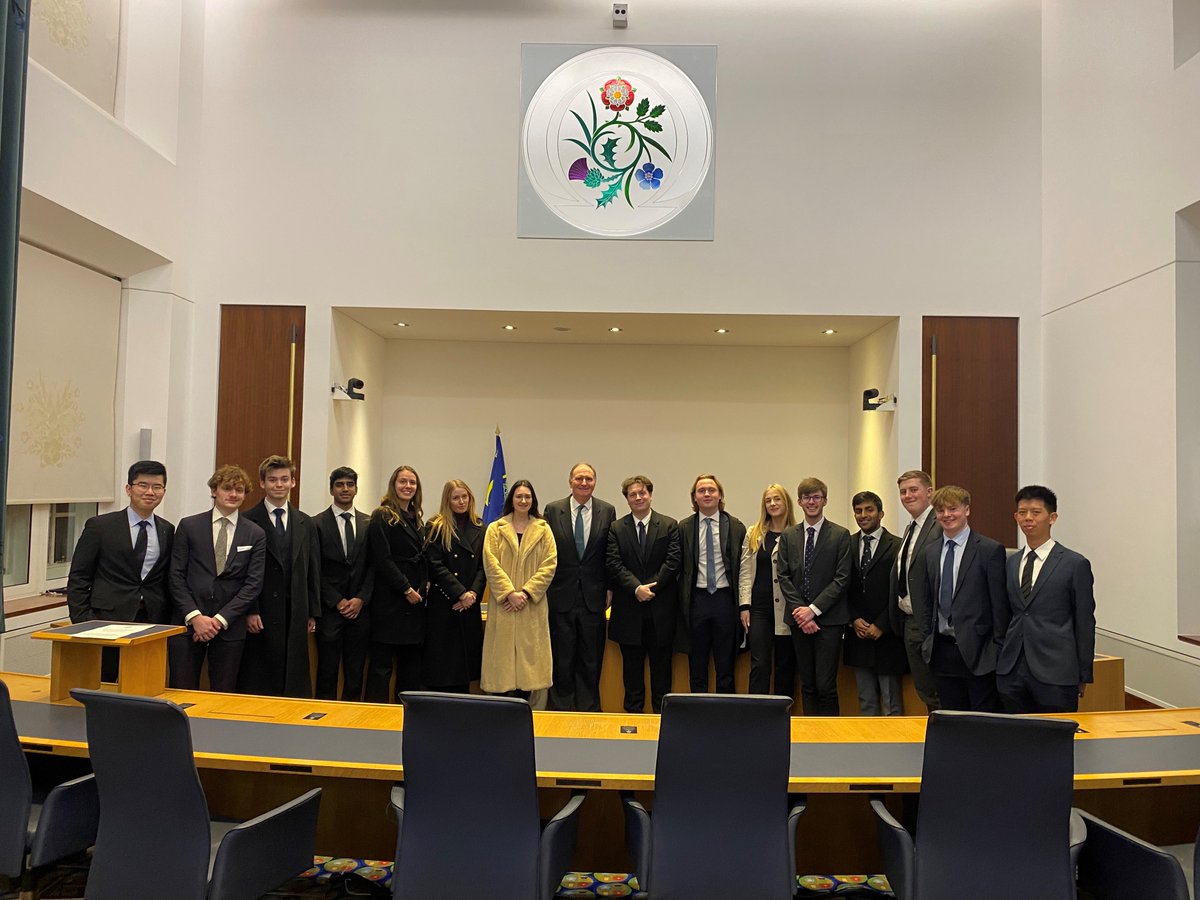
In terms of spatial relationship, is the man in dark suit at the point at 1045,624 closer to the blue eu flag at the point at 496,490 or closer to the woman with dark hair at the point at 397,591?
the woman with dark hair at the point at 397,591

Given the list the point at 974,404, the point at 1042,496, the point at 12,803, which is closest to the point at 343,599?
the point at 12,803

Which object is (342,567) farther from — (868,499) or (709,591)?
(868,499)

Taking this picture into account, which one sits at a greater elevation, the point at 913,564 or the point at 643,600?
the point at 913,564

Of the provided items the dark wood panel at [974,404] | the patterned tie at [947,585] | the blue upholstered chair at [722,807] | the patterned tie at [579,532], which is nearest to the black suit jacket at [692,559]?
the patterned tie at [579,532]

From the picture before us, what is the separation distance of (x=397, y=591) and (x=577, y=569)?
1.05 m

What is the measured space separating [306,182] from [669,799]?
5.67m

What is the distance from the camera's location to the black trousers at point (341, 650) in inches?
188

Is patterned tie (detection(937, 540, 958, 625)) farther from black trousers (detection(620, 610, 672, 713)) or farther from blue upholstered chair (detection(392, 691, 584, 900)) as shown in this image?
blue upholstered chair (detection(392, 691, 584, 900))

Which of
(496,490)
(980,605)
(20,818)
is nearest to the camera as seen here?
(20,818)

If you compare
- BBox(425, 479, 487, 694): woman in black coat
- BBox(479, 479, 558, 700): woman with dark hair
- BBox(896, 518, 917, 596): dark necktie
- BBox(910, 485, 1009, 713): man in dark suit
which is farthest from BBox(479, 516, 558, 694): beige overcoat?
BBox(910, 485, 1009, 713): man in dark suit

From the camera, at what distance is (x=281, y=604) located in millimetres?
4574

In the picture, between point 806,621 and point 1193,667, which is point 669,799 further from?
point 1193,667

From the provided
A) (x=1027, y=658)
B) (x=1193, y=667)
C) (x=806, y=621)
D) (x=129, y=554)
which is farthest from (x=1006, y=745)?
(x=129, y=554)

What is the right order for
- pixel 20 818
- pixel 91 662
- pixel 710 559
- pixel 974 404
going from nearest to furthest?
pixel 20 818 < pixel 91 662 < pixel 710 559 < pixel 974 404
